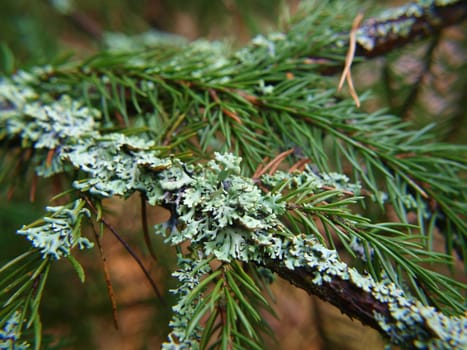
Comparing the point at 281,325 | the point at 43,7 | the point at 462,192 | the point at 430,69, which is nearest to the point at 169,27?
the point at 43,7

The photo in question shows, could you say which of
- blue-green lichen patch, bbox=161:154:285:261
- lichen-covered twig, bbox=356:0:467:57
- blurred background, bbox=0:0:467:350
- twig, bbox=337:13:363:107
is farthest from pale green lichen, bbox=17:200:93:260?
lichen-covered twig, bbox=356:0:467:57

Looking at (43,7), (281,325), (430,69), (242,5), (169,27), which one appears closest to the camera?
(430,69)

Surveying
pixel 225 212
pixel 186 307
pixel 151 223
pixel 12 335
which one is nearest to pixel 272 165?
pixel 225 212

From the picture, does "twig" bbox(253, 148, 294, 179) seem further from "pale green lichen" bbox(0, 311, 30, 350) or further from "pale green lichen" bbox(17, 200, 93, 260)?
"pale green lichen" bbox(0, 311, 30, 350)

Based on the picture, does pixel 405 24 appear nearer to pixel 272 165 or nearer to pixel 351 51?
pixel 351 51

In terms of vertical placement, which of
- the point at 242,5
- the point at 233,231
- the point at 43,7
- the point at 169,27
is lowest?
the point at 233,231

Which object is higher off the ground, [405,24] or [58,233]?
[405,24]

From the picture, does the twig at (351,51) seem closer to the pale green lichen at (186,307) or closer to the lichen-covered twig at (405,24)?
the lichen-covered twig at (405,24)

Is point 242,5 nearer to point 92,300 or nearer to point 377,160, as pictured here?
point 377,160

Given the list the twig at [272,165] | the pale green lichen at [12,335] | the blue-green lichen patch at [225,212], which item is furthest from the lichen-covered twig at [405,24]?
the pale green lichen at [12,335]
